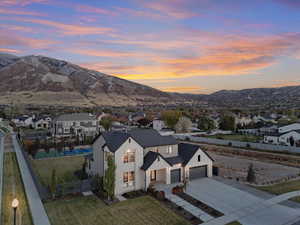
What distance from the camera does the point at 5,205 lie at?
18.3m

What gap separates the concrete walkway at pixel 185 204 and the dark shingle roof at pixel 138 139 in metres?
4.70

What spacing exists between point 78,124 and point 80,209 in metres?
47.8

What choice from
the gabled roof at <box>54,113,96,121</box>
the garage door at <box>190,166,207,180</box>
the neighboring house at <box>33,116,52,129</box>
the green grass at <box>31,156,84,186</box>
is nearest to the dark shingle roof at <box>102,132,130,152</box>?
the green grass at <box>31,156,84,186</box>

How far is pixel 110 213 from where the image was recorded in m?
17.1

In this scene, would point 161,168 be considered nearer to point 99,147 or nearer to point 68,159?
point 99,147

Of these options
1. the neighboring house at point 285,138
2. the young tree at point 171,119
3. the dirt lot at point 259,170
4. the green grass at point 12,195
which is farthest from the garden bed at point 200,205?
the young tree at point 171,119

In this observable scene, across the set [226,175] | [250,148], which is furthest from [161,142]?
[250,148]

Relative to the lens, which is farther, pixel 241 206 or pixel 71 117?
pixel 71 117

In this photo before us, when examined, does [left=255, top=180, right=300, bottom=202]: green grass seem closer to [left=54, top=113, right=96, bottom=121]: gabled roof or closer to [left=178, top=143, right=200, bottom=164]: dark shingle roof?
[left=178, top=143, right=200, bottom=164]: dark shingle roof

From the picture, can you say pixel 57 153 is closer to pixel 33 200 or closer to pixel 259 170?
pixel 33 200

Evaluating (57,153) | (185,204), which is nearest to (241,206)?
(185,204)

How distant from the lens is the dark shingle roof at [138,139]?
2239 cm

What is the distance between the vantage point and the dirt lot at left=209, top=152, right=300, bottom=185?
25928 millimetres

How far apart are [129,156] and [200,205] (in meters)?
7.87
